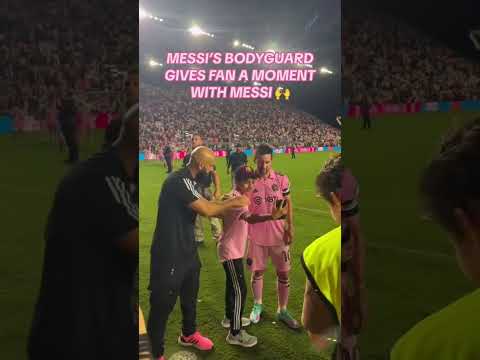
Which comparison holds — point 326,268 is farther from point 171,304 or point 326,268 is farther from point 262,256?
point 171,304

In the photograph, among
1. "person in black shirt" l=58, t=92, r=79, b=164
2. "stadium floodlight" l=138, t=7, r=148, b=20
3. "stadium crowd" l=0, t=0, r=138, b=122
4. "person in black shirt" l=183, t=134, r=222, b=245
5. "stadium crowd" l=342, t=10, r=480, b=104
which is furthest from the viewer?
"stadium crowd" l=342, t=10, r=480, b=104

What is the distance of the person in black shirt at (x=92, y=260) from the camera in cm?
155

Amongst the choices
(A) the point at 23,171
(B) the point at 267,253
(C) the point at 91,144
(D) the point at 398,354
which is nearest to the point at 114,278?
(B) the point at 267,253

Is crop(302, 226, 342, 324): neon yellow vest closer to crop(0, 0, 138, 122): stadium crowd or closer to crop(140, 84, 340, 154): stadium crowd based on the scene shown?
crop(140, 84, 340, 154): stadium crowd

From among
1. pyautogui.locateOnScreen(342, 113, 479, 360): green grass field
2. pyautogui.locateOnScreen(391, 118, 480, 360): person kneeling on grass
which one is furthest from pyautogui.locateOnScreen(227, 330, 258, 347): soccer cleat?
pyautogui.locateOnScreen(391, 118, 480, 360): person kneeling on grass

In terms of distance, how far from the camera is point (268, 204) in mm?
1904

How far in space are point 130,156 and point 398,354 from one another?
53.6 inches

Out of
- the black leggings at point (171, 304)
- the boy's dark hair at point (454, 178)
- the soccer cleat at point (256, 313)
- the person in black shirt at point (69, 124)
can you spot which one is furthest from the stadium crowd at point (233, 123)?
the person in black shirt at point (69, 124)

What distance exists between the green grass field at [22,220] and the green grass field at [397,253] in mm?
1823

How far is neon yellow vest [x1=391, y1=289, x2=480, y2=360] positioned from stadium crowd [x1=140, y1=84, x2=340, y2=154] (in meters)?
1.37

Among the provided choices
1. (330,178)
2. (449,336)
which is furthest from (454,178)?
(330,178)

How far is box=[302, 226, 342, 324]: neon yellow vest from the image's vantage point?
6.11ft

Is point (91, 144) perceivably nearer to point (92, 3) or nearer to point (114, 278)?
point (92, 3)

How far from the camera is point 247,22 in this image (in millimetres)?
1835
